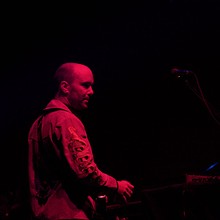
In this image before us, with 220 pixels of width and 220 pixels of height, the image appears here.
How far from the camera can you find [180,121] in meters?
4.29

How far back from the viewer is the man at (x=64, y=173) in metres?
2.13

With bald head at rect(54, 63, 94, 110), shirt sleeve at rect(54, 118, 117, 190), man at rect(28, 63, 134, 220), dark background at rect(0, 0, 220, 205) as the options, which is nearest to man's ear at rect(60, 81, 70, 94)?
bald head at rect(54, 63, 94, 110)

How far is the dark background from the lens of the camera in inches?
152

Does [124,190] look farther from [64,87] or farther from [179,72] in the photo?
[179,72]

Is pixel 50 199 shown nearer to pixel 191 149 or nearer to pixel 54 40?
pixel 54 40

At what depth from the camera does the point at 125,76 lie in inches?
163

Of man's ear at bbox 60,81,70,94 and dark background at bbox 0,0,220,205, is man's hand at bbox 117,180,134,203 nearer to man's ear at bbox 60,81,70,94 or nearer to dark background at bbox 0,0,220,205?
man's ear at bbox 60,81,70,94

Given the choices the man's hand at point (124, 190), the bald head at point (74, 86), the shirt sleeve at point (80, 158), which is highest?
the bald head at point (74, 86)

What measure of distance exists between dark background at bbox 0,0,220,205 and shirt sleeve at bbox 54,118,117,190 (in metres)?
1.86

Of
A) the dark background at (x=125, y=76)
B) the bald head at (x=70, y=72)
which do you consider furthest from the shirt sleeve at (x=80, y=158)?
the dark background at (x=125, y=76)

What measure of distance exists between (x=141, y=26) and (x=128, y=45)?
0.29 m

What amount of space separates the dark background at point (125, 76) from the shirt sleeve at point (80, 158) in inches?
73.3

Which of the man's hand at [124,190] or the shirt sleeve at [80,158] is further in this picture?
the man's hand at [124,190]

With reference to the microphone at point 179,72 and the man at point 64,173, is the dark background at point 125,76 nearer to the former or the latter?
the microphone at point 179,72
